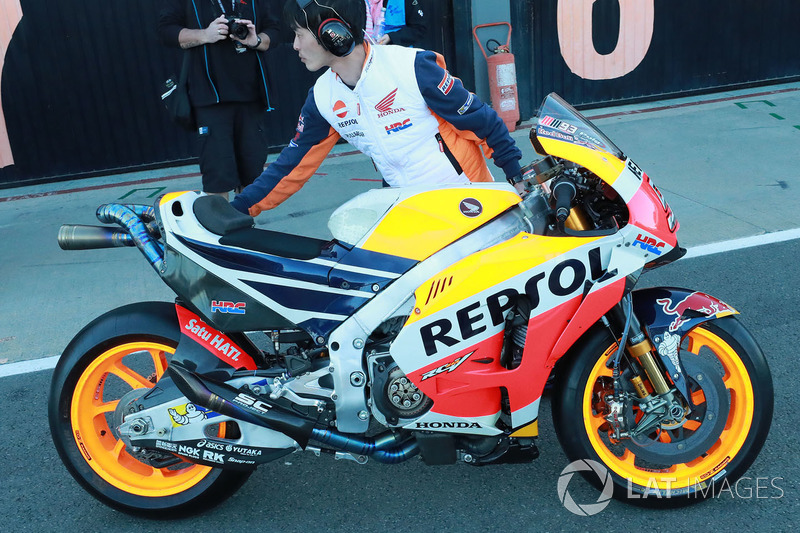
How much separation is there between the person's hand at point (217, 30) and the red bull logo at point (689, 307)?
11.6ft

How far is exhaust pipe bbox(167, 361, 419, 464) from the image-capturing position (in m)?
2.87

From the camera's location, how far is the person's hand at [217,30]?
17.3ft

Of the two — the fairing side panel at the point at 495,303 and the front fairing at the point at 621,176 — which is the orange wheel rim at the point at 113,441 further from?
the front fairing at the point at 621,176

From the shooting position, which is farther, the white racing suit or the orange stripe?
the orange stripe

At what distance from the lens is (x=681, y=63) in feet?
31.8

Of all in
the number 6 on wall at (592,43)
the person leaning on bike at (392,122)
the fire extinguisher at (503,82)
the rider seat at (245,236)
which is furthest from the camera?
the number 6 on wall at (592,43)


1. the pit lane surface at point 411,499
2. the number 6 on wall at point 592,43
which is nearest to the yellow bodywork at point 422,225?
the pit lane surface at point 411,499

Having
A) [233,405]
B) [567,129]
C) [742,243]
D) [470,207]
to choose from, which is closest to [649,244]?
[567,129]

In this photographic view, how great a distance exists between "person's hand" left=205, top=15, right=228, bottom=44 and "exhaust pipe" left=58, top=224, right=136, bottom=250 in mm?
2634

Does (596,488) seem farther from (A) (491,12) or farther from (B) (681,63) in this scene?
(B) (681,63)

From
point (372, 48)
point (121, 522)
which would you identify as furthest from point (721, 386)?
point (121, 522)

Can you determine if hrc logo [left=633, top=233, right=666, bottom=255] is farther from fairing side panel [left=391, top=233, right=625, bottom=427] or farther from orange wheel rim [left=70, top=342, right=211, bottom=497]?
orange wheel rim [left=70, top=342, right=211, bottom=497]

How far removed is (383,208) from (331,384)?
64 cm

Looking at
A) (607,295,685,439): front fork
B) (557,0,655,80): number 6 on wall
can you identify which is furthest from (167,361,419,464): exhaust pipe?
(557,0,655,80): number 6 on wall
